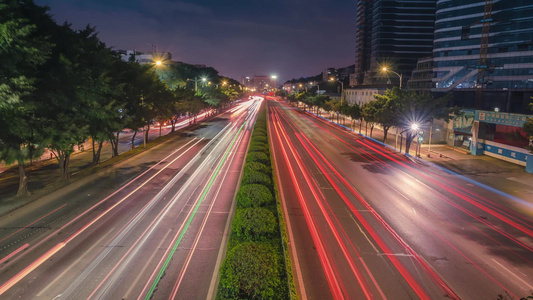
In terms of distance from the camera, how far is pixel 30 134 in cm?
1655

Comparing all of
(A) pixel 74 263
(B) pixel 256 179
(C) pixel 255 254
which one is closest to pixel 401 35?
(B) pixel 256 179

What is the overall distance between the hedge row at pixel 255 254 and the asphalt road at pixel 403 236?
1543 millimetres

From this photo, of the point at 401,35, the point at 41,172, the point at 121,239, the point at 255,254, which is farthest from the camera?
the point at 401,35

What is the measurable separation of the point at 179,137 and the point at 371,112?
27.5 meters

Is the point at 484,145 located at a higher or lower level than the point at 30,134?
lower

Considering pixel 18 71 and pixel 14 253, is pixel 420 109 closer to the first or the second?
pixel 18 71

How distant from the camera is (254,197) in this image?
48.2ft

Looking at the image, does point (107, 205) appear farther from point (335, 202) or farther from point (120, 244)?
point (335, 202)

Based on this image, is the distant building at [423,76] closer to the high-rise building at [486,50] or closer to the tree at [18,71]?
the high-rise building at [486,50]

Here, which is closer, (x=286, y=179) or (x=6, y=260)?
(x=6, y=260)

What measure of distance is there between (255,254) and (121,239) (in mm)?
7133

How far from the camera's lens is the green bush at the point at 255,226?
39.1 feet

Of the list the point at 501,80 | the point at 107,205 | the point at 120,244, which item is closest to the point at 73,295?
the point at 120,244

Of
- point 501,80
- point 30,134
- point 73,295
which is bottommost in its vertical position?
point 73,295
